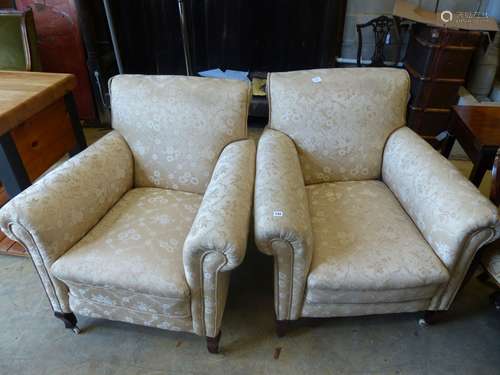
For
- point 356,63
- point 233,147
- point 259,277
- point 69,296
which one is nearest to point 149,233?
point 69,296

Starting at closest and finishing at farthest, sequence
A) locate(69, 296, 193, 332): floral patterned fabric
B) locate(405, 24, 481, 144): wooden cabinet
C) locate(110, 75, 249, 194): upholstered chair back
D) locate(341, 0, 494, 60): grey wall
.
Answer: locate(69, 296, 193, 332): floral patterned fabric
locate(110, 75, 249, 194): upholstered chair back
locate(405, 24, 481, 144): wooden cabinet
locate(341, 0, 494, 60): grey wall

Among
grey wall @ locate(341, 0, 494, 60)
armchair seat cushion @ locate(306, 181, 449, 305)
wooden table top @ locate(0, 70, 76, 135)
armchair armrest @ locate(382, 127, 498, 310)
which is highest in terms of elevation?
grey wall @ locate(341, 0, 494, 60)

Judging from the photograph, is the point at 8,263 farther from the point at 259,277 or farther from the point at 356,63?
the point at 356,63

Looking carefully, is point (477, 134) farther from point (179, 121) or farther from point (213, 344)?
point (213, 344)

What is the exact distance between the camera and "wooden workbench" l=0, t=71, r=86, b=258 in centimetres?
133

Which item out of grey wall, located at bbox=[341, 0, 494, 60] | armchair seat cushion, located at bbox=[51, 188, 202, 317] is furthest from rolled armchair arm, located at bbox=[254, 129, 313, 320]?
grey wall, located at bbox=[341, 0, 494, 60]

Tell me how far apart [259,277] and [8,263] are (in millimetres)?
1170

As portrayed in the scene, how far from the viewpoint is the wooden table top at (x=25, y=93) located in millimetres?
1311

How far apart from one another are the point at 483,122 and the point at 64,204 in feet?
5.49

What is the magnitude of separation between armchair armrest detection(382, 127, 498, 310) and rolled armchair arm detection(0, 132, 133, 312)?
110 centimetres

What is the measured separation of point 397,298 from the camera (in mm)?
1159

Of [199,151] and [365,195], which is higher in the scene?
[199,151]

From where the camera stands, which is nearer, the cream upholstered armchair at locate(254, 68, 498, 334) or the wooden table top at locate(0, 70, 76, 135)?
the cream upholstered armchair at locate(254, 68, 498, 334)

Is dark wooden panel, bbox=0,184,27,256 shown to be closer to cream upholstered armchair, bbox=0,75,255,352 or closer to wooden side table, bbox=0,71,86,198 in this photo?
wooden side table, bbox=0,71,86,198
